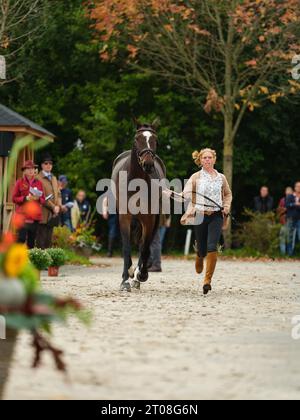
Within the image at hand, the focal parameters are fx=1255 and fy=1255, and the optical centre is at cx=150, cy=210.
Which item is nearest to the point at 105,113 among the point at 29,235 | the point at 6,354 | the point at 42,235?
the point at 42,235

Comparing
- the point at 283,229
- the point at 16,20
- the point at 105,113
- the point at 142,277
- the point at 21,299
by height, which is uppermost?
the point at 16,20

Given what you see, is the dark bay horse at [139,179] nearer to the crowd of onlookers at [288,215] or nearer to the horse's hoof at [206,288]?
the horse's hoof at [206,288]

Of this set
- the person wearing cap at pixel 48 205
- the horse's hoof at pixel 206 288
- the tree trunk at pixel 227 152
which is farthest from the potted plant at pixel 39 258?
the tree trunk at pixel 227 152

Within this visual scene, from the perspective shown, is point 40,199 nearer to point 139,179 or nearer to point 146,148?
point 139,179

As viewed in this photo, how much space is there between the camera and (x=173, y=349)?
384 inches

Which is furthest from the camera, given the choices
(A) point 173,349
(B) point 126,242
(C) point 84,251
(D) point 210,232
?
(C) point 84,251

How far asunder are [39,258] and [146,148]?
3414 millimetres

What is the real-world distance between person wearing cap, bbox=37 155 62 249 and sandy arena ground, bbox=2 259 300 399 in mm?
4423

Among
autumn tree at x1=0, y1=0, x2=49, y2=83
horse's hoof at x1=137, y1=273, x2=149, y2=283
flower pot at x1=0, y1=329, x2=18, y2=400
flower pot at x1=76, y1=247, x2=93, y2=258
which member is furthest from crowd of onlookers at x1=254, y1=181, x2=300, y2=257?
flower pot at x1=0, y1=329, x2=18, y2=400

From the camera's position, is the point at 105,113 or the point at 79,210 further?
the point at 105,113

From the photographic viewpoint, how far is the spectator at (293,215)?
109ft

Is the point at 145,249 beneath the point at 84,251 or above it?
above
